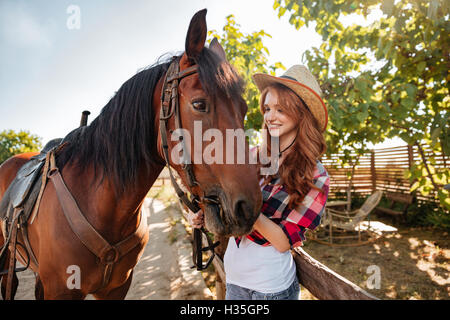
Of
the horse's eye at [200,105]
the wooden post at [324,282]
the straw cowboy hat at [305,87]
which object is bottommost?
the wooden post at [324,282]

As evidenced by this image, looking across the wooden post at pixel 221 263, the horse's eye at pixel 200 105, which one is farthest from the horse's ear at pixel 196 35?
the wooden post at pixel 221 263

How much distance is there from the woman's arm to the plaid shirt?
29mm

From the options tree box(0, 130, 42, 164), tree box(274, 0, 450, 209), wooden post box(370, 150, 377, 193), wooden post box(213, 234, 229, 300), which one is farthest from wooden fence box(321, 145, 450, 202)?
tree box(0, 130, 42, 164)

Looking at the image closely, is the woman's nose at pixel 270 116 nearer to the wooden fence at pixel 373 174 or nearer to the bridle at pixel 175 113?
the bridle at pixel 175 113

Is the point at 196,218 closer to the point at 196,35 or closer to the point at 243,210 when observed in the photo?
the point at 243,210

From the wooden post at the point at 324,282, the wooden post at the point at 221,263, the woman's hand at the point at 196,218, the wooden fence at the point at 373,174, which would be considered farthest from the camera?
the wooden fence at the point at 373,174

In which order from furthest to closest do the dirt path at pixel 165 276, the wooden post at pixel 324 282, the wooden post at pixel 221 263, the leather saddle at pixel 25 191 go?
the dirt path at pixel 165 276 → the wooden post at pixel 221 263 → the leather saddle at pixel 25 191 → the wooden post at pixel 324 282

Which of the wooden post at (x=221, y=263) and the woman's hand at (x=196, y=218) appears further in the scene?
the wooden post at (x=221, y=263)

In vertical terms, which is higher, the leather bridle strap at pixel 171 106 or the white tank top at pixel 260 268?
the leather bridle strap at pixel 171 106

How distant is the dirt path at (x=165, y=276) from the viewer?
3564 mm

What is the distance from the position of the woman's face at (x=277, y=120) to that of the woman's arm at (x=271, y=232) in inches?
20.3

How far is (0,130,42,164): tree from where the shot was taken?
10.0 meters

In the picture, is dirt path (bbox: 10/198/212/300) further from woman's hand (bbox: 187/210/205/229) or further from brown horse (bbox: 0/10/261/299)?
woman's hand (bbox: 187/210/205/229)

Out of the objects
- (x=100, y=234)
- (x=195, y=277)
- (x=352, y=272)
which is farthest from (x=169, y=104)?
(x=352, y=272)
